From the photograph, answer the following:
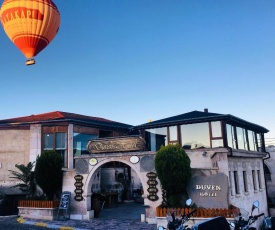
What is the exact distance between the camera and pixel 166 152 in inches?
562

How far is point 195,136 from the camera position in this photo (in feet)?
59.5

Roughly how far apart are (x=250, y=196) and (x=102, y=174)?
13.1m

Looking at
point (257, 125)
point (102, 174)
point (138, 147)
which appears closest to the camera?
point (138, 147)

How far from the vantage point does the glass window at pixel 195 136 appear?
17.7 meters

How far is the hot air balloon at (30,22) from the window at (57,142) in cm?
696

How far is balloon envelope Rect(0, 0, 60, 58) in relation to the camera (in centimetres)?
1547

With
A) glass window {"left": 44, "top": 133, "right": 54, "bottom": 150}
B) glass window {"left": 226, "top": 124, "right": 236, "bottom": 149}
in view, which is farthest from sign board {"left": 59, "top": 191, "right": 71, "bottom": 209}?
glass window {"left": 226, "top": 124, "right": 236, "bottom": 149}

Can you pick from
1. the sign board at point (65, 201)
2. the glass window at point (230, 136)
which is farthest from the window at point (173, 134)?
the sign board at point (65, 201)

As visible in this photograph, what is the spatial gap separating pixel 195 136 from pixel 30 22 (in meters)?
12.5

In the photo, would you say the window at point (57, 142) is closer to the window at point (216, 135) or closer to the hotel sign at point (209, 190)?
the hotel sign at point (209, 190)

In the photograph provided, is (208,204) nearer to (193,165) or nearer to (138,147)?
(193,165)

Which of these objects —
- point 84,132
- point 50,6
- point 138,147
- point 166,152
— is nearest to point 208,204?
point 166,152

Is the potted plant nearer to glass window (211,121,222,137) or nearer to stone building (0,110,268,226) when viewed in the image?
stone building (0,110,268,226)

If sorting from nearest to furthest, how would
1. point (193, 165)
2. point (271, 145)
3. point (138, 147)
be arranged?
point (138, 147)
point (193, 165)
point (271, 145)
